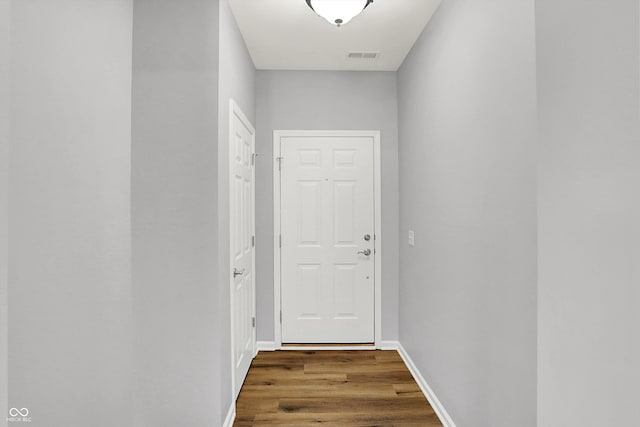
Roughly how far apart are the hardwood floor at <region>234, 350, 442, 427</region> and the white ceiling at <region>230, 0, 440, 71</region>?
264 centimetres

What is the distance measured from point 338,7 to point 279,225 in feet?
6.65

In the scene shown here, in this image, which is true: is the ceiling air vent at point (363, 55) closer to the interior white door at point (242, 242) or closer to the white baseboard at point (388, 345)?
the interior white door at point (242, 242)

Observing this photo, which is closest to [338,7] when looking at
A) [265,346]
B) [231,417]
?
[231,417]

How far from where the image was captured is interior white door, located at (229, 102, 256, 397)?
261cm

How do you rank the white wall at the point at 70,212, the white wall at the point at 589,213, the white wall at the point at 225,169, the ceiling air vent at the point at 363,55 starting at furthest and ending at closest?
the ceiling air vent at the point at 363,55
the white wall at the point at 225,169
the white wall at the point at 70,212
the white wall at the point at 589,213

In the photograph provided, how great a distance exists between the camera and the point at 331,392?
2799mm

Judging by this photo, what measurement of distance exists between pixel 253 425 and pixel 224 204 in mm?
1381

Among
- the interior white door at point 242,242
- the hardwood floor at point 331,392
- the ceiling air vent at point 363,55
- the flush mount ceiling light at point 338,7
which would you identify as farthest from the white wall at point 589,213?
the ceiling air vent at point 363,55

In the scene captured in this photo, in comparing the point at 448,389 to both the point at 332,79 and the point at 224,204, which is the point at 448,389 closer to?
the point at 224,204

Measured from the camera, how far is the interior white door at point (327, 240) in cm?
367

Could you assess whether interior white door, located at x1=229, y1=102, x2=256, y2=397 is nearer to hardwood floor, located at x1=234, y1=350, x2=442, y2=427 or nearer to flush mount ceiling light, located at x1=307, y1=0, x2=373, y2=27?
hardwood floor, located at x1=234, y1=350, x2=442, y2=427

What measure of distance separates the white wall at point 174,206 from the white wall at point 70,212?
3.0 inches

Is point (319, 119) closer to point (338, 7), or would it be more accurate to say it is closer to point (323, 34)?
point (323, 34)

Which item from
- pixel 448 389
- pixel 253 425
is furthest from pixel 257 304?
pixel 448 389
